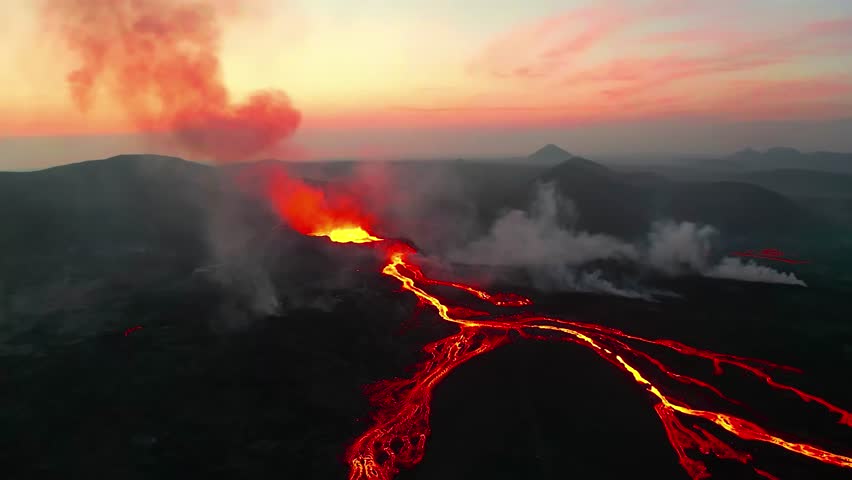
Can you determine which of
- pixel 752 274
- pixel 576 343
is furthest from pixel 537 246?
pixel 576 343

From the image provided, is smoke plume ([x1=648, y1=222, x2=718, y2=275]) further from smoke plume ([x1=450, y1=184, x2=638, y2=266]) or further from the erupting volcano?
the erupting volcano

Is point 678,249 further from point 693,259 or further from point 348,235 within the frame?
point 348,235

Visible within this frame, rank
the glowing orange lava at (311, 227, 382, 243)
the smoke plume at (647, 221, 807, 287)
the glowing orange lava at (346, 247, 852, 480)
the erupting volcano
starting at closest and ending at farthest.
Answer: the glowing orange lava at (346, 247, 852, 480), the erupting volcano, the smoke plume at (647, 221, 807, 287), the glowing orange lava at (311, 227, 382, 243)

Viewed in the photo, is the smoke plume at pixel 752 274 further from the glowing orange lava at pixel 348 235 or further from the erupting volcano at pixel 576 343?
the glowing orange lava at pixel 348 235

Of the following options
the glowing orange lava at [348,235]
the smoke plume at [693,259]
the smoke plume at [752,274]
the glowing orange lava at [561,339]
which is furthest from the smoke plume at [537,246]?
the glowing orange lava at [561,339]

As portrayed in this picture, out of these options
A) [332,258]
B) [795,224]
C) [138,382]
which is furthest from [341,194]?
[795,224]

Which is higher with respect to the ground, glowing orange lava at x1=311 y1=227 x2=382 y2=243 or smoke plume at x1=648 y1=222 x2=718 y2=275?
glowing orange lava at x1=311 y1=227 x2=382 y2=243

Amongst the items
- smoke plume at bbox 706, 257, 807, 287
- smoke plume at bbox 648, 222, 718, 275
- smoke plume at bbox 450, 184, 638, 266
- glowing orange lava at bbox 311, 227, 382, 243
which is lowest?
smoke plume at bbox 706, 257, 807, 287

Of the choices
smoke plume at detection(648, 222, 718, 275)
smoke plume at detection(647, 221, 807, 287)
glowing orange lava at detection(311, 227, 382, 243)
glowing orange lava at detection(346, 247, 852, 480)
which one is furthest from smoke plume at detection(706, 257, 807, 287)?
glowing orange lava at detection(311, 227, 382, 243)

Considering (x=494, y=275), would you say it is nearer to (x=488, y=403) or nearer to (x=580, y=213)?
(x=488, y=403)
